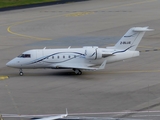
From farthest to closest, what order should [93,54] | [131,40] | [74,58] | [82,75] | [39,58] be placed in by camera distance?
[131,40], [82,75], [39,58], [74,58], [93,54]

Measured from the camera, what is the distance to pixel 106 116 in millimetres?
37531

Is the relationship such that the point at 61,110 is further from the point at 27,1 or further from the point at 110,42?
the point at 27,1

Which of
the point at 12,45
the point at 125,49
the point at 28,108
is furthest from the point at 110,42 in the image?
the point at 28,108

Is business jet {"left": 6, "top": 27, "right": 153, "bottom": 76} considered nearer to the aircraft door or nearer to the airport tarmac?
the aircraft door

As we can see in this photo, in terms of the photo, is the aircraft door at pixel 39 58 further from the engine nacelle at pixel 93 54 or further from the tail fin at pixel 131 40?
the tail fin at pixel 131 40

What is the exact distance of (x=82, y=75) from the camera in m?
51.2

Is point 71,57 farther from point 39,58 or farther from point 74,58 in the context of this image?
point 39,58

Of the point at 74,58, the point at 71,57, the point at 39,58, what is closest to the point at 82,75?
the point at 74,58

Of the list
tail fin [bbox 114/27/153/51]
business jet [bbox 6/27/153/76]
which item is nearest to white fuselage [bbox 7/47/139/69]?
business jet [bbox 6/27/153/76]

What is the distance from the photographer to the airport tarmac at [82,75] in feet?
134

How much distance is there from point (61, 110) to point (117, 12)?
57.5 m

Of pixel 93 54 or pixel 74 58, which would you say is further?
pixel 74 58

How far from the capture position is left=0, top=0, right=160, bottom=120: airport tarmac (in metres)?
40.8

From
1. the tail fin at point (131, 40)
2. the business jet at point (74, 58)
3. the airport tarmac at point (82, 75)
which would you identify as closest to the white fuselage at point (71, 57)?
the business jet at point (74, 58)
